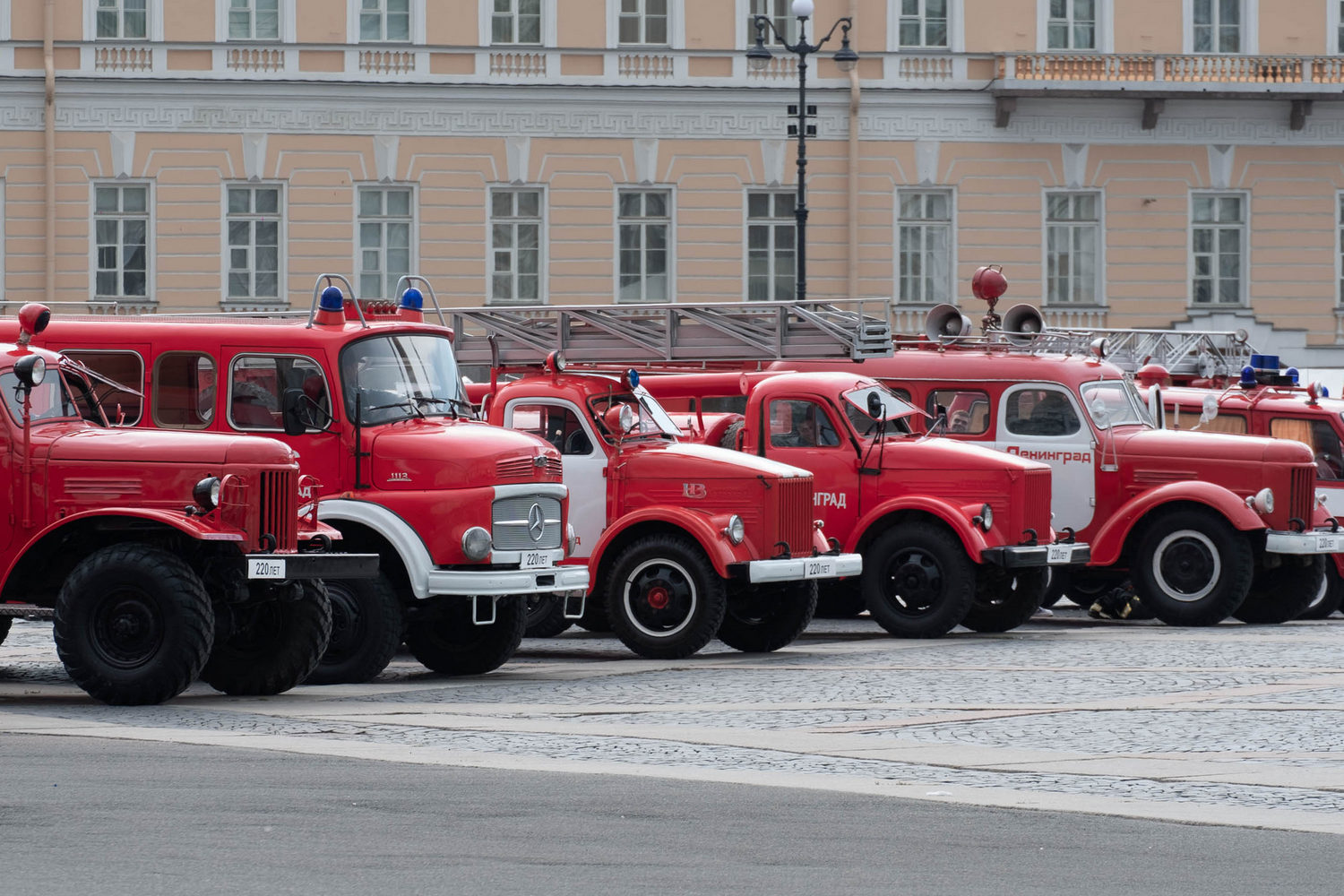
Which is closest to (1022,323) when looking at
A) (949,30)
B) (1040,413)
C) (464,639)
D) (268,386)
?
(1040,413)

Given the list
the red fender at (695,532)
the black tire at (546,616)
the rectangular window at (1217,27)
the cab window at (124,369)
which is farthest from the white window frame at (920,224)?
the cab window at (124,369)

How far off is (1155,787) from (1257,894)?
8.45 feet

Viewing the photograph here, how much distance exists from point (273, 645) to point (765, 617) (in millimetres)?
5169

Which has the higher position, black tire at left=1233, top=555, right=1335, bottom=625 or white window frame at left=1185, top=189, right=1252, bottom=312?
white window frame at left=1185, top=189, right=1252, bottom=312

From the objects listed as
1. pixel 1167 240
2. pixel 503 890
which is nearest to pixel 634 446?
pixel 503 890

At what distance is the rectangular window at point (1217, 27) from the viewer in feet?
129

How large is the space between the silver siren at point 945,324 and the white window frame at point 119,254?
60.1 ft

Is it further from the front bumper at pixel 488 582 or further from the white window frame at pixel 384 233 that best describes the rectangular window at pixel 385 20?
the front bumper at pixel 488 582

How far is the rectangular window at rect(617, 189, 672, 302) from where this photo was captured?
127 feet

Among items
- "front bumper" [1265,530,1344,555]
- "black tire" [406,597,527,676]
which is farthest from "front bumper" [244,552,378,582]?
"front bumper" [1265,530,1344,555]

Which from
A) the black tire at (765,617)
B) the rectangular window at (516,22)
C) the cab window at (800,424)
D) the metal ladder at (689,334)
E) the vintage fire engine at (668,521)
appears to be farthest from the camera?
the rectangular window at (516,22)

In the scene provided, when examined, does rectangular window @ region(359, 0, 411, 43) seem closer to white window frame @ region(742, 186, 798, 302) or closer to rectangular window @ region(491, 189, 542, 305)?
rectangular window @ region(491, 189, 542, 305)

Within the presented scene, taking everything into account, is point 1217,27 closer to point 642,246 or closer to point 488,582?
point 642,246

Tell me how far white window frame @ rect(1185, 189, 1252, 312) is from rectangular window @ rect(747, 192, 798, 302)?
22.7 ft
